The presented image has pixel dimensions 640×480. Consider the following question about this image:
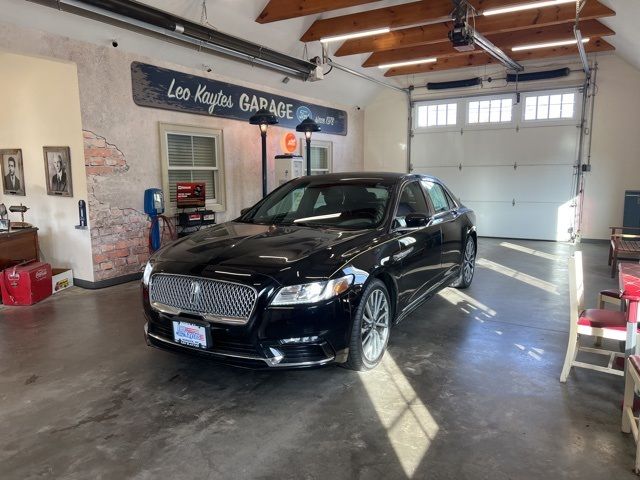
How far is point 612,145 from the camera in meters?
8.66

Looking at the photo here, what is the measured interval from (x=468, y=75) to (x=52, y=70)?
8.01 metres

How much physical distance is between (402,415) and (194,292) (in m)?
1.40

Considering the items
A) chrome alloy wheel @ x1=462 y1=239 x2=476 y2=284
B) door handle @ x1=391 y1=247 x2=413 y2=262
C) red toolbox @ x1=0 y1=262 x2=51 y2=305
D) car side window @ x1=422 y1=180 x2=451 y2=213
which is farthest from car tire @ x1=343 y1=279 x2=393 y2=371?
red toolbox @ x1=0 y1=262 x2=51 y2=305

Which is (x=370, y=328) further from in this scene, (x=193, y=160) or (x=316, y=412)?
(x=193, y=160)

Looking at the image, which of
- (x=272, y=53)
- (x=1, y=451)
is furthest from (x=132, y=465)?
(x=272, y=53)

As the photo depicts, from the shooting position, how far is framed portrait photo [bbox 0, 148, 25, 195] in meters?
6.18

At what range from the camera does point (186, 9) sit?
5.48 meters

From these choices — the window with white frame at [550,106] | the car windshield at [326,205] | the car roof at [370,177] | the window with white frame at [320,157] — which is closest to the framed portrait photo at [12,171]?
the car windshield at [326,205]

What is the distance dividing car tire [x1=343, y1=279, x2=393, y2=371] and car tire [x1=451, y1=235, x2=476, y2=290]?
6.71 feet

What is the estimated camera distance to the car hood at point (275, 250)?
2635 millimetres

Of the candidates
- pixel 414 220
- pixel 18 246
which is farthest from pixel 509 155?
pixel 18 246

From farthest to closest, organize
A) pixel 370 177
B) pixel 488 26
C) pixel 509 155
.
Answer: pixel 509 155
pixel 488 26
pixel 370 177

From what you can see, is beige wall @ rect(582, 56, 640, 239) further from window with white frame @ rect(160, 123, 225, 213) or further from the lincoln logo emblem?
the lincoln logo emblem

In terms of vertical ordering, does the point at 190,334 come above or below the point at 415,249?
below
